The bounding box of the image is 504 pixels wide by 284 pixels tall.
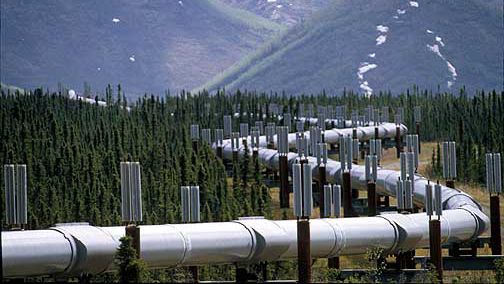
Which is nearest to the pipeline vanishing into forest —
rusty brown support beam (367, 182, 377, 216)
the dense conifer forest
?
the dense conifer forest

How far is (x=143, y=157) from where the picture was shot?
52.8m

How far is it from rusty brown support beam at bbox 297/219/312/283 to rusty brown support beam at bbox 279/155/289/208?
69.5 ft

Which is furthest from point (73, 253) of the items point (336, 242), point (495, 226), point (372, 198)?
point (372, 198)

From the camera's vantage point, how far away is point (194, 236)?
2564cm

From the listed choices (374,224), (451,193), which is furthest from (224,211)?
(374,224)

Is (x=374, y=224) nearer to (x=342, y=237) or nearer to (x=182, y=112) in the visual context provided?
(x=342, y=237)

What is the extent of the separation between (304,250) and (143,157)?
26.8 metres

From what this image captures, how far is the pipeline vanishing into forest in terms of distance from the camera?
22859 mm

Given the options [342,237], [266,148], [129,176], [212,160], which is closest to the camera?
[129,176]

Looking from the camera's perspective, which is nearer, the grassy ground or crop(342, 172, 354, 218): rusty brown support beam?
the grassy ground

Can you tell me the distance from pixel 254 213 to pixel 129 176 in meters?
19.0

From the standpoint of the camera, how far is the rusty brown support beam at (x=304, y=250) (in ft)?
86.7

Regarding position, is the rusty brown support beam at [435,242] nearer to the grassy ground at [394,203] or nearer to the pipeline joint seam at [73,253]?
the grassy ground at [394,203]

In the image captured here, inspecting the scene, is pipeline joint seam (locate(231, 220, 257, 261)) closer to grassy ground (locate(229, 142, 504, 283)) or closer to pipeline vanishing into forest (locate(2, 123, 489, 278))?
pipeline vanishing into forest (locate(2, 123, 489, 278))
